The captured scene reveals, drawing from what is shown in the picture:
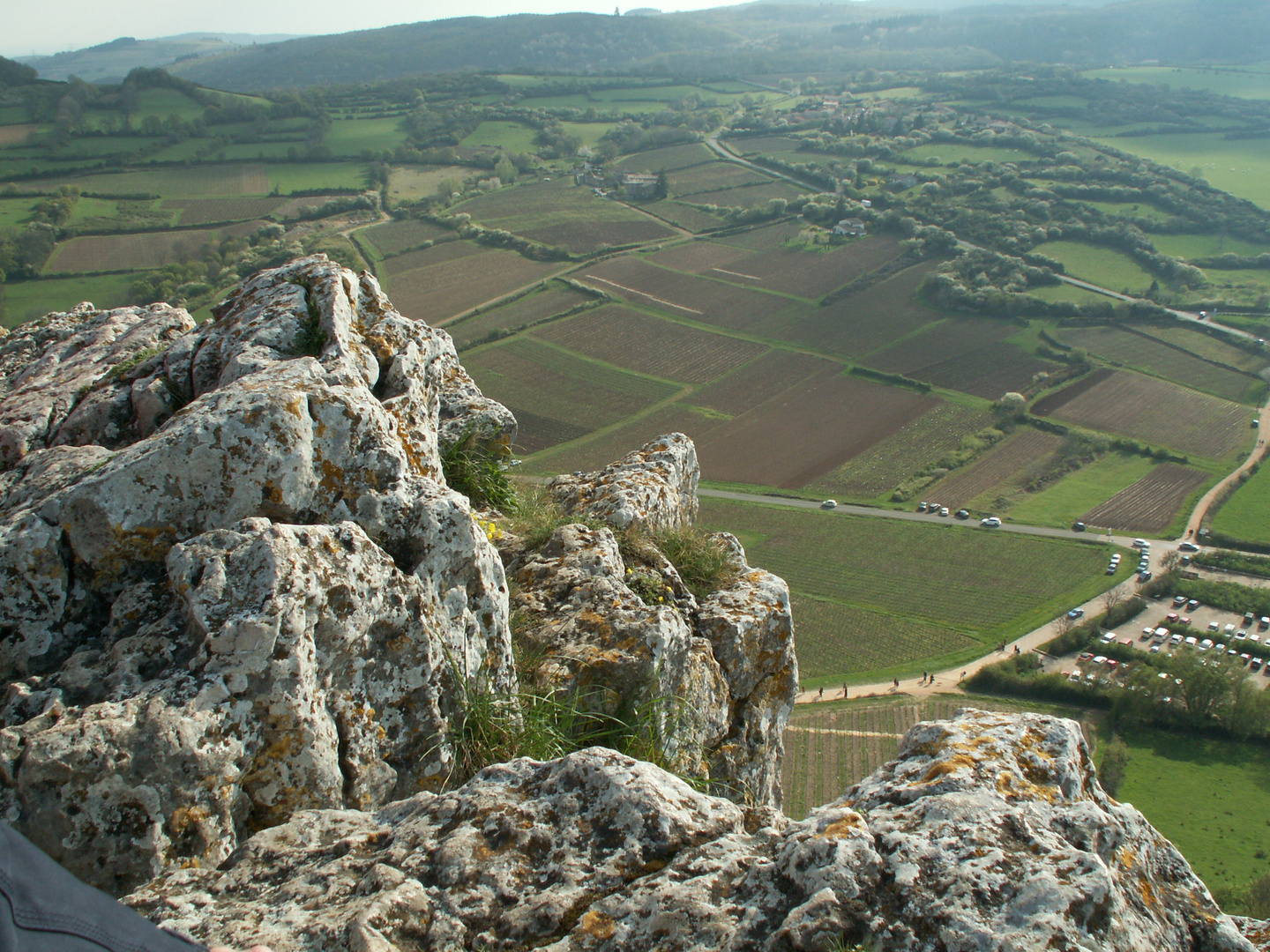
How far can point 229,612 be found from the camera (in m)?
5.44

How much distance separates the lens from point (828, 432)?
82500mm

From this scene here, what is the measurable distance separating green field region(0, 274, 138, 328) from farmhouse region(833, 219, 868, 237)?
108 metres

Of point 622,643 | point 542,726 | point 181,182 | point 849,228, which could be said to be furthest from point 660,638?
point 181,182

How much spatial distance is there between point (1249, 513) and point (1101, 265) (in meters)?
66.7

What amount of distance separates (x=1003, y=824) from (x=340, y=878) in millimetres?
3965

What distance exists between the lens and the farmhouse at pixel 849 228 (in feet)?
452

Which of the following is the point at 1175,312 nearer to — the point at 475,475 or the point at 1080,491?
the point at 1080,491

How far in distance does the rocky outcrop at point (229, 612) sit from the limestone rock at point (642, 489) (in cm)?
334

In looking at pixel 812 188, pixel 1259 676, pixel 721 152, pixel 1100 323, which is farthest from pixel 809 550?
pixel 721 152

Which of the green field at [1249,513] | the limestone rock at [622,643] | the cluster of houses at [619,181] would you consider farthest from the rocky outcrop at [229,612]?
the cluster of houses at [619,181]

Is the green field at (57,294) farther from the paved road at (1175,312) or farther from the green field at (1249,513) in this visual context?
the paved road at (1175,312)

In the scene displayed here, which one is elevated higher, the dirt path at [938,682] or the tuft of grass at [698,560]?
the tuft of grass at [698,560]

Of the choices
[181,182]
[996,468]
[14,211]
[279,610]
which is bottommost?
[996,468]

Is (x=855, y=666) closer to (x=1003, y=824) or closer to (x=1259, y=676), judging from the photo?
(x=1259, y=676)
